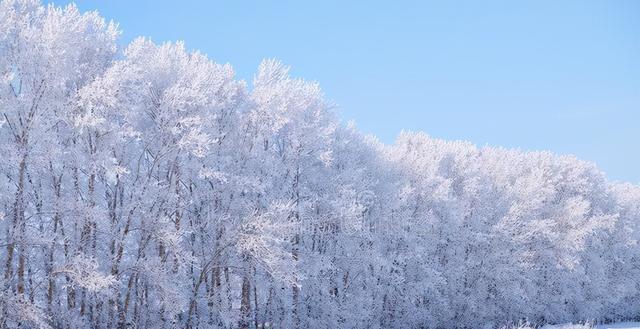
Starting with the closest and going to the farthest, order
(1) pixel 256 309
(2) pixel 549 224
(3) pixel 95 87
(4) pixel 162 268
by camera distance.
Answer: (3) pixel 95 87 → (4) pixel 162 268 → (1) pixel 256 309 → (2) pixel 549 224

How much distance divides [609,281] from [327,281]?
35098mm

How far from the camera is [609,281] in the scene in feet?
170

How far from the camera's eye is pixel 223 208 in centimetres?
2586

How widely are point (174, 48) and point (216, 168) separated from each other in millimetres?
6264

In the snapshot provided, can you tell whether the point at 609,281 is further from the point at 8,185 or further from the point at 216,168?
the point at 8,185

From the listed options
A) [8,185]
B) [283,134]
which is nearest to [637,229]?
[283,134]

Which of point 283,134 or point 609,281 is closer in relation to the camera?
point 283,134

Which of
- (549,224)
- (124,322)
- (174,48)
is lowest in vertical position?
(124,322)

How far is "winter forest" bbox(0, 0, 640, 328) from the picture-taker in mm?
19453

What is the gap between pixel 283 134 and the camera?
30.0m

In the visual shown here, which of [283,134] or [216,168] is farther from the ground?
[283,134]

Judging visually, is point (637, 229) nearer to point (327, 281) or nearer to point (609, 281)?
point (609, 281)

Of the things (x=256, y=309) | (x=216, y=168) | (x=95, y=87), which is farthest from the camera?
(x=256, y=309)

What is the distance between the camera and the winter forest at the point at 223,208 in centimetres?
1945
